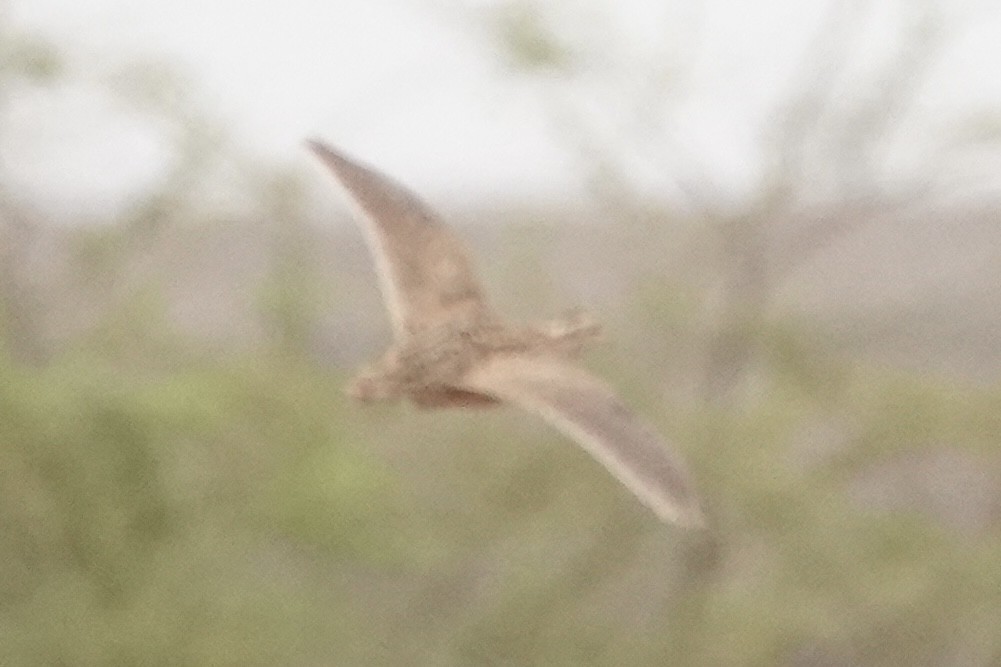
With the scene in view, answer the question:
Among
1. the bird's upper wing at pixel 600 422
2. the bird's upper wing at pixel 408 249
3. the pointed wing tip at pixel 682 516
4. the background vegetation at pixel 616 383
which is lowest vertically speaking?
the pointed wing tip at pixel 682 516

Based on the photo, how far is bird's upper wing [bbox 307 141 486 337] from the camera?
22 centimetres

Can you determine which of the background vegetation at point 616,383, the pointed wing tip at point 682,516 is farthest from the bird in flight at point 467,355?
the background vegetation at point 616,383

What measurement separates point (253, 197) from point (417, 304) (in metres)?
0.55

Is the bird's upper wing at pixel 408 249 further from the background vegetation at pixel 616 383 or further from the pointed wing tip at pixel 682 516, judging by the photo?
the background vegetation at pixel 616 383

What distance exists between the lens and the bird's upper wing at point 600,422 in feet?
0.54

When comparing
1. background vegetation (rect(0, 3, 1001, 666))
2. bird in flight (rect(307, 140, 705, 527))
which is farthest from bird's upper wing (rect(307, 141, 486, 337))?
background vegetation (rect(0, 3, 1001, 666))

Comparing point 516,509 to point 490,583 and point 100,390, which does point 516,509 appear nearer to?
point 490,583

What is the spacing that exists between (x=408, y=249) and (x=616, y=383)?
1.74 ft

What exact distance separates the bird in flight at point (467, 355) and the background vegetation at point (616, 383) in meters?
0.33

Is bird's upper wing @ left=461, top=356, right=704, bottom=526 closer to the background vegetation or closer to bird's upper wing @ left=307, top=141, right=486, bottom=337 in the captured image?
bird's upper wing @ left=307, top=141, right=486, bottom=337

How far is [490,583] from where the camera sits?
776mm

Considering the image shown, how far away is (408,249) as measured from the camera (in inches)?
9.1

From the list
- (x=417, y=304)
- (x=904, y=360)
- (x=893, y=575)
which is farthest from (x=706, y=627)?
(x=417, y=304)

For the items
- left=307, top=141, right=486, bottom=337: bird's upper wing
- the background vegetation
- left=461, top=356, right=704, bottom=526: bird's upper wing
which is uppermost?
the background vegetation
